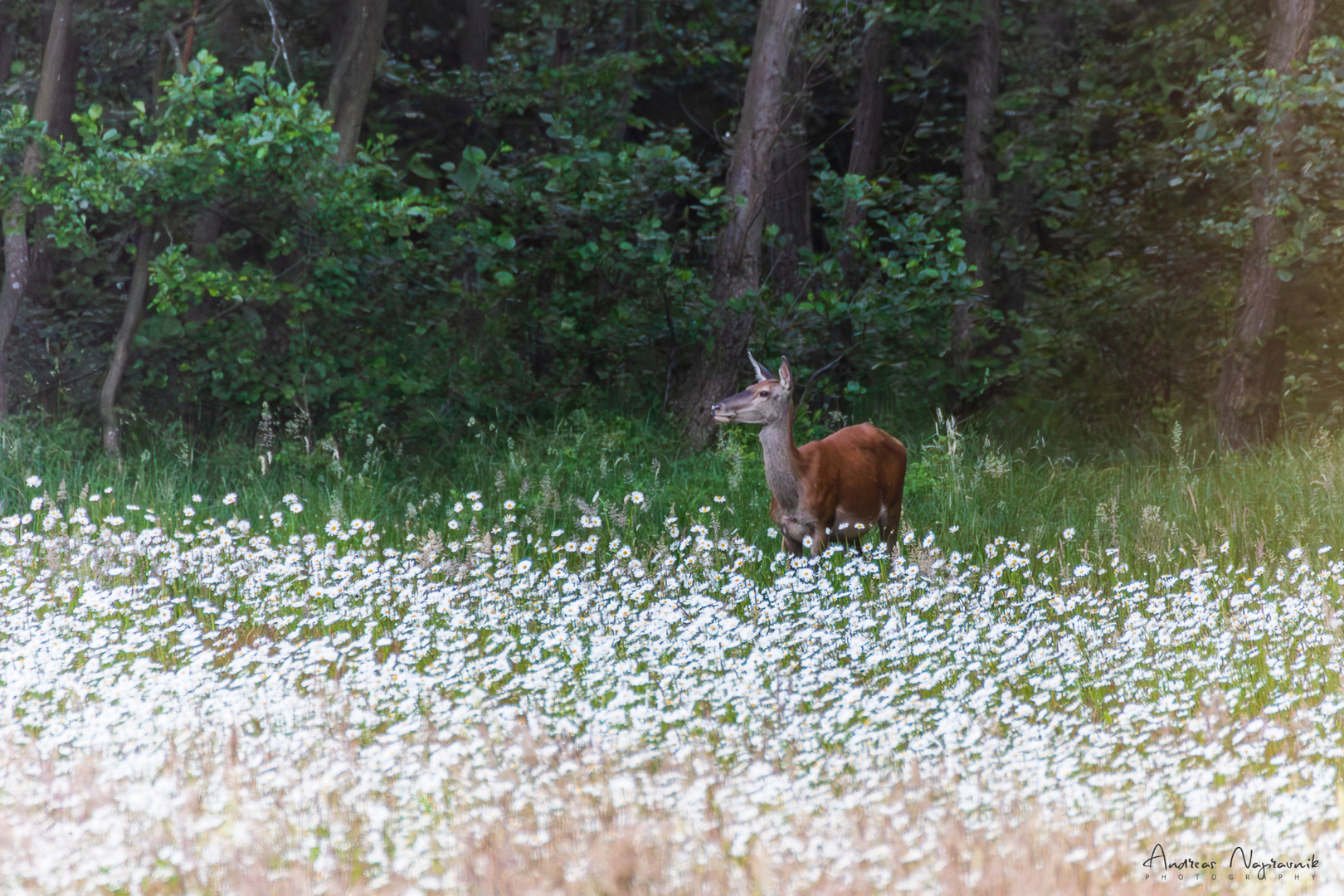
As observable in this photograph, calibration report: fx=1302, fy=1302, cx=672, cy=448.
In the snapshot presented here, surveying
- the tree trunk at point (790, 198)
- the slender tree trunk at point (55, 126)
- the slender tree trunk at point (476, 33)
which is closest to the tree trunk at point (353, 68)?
the slender tree trunk at point (55, 126)

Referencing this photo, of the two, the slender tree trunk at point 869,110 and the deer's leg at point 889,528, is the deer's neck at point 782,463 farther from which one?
the slender tree trunk at point 869,110

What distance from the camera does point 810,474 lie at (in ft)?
25.6

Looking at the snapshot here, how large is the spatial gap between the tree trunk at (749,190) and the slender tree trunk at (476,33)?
495 centimetres

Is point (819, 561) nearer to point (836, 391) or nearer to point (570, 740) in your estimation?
point (570, 740)

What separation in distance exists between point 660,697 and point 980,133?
1121 cm

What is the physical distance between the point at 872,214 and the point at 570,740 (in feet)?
23.8

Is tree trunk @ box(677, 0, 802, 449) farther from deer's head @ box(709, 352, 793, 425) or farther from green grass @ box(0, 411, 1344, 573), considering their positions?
deer's head @ box(709, 352, 793, 425)

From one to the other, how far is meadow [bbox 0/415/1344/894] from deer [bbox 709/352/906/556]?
1.06ft

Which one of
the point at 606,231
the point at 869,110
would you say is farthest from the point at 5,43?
the point at 869,110

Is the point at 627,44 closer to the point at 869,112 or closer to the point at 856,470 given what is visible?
the point at 869,112

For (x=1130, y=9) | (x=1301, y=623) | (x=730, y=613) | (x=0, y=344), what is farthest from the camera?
(x=1130, y=9)

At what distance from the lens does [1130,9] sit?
50.6 feet

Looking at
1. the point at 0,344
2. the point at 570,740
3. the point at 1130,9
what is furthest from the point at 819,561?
the point at 1130,9

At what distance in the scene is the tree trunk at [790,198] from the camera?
40.2ft
